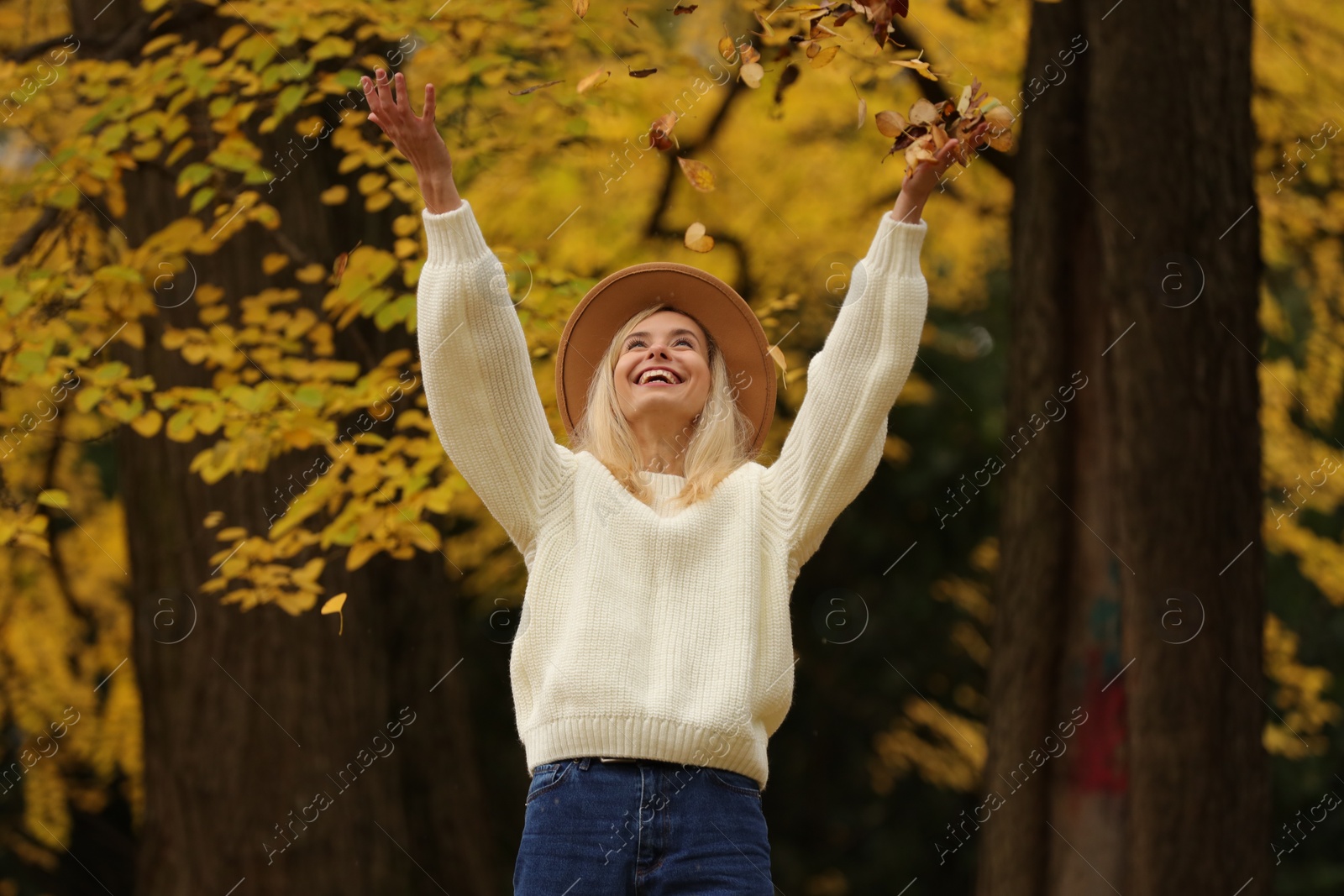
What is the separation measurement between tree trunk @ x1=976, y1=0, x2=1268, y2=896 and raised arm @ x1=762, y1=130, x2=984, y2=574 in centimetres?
223

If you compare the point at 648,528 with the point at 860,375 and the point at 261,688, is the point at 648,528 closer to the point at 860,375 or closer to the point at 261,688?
the point at 860,375

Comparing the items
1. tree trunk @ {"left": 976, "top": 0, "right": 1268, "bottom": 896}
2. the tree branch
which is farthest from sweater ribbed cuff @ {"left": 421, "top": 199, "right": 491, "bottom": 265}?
the tree branch

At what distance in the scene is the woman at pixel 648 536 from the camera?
7.64 feet

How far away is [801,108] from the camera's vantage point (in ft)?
27.1

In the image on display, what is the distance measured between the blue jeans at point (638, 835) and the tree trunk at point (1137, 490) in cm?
251

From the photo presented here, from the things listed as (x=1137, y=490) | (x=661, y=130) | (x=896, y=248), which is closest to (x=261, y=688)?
(x=1137, y=490)

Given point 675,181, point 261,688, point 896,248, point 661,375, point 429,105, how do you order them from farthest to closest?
1. point 675,181
2. point 261,688
3. point 661,375
4. point 896,248
5. point 429,105

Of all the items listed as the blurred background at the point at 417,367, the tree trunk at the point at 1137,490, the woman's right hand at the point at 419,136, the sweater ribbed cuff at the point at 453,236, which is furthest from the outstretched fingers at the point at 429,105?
the tree trunk at the point at 1137,490

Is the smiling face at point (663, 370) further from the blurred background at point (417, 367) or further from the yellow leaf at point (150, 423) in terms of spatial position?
the yellow leaf at point (150, 423)

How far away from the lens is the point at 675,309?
2.94 m

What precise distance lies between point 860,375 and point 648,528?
453 millimetres

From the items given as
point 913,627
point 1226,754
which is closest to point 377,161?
point 1226,754

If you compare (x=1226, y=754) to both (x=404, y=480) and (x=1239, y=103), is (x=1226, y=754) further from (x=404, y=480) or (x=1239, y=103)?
(x=404, y=480)

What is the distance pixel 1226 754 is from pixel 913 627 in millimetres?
6569
